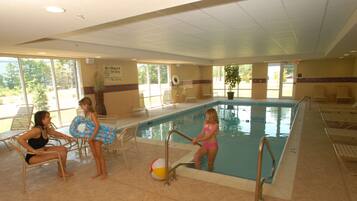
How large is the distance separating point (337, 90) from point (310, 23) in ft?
27.5

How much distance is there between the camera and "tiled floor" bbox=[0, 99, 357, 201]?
8.07 ft

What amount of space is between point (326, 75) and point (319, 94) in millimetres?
1138

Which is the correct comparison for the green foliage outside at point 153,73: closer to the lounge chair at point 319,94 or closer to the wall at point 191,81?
the wall at point 191,81

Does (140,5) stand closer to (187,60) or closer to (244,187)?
(244,187)

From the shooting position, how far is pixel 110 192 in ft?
8.57

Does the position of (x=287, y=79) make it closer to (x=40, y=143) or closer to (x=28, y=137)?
(x=40, y=143)

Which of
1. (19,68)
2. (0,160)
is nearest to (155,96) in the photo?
(19,68)

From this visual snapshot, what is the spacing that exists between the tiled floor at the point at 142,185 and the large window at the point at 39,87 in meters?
2.51

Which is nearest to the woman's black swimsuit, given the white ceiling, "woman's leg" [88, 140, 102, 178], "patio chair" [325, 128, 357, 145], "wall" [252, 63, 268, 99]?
"woman's leg" [88, 140, 102, 178]

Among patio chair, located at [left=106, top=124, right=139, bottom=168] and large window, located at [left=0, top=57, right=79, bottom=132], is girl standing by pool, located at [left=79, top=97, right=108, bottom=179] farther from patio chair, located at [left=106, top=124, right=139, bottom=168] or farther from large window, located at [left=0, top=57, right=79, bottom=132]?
large window, located at [left=0, top=57, right=79, bottom=132]

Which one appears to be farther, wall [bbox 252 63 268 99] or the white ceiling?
wall [bbox 252 63 268 99]

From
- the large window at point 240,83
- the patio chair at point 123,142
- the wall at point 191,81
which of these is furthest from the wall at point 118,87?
the large window at point 240,83

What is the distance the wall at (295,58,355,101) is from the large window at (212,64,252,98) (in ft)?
9.05

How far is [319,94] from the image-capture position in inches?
407
